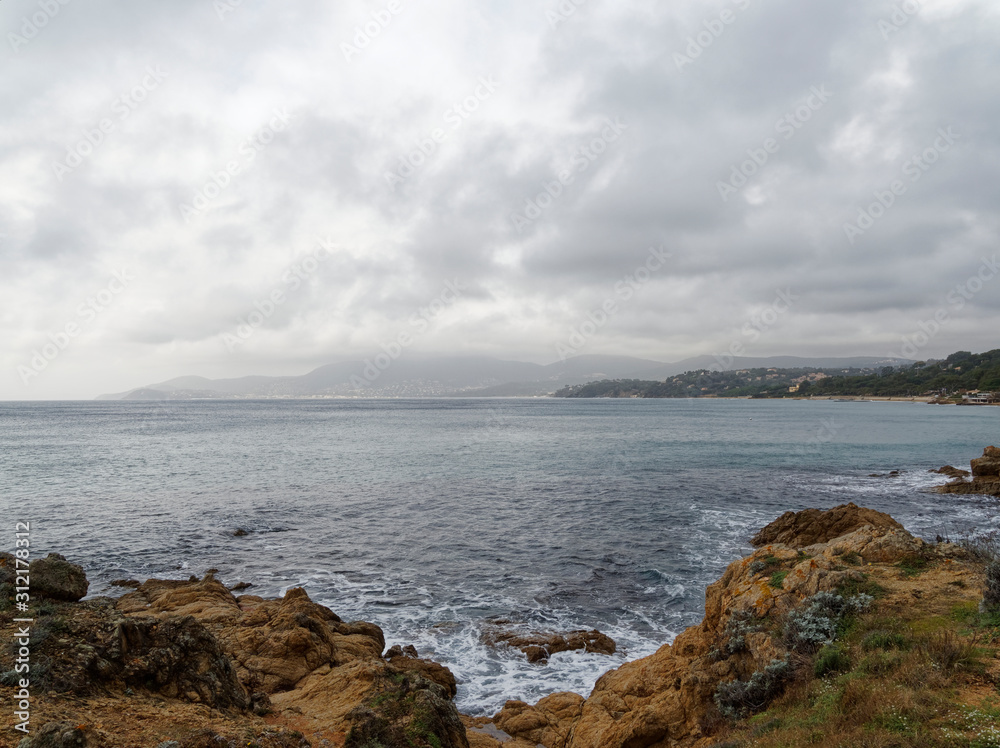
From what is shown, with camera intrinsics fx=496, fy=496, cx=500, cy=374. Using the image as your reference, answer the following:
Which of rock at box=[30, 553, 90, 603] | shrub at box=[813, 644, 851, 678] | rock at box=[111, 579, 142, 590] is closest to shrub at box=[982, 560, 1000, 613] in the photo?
shrub at box=[813, 644, 851, 678]

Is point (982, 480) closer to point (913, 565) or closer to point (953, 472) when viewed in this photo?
point (953, 472)

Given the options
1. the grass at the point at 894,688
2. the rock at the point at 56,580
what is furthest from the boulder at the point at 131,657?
the grass at the point at 894,688

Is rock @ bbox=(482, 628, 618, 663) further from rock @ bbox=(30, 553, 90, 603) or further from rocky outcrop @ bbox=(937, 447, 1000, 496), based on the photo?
rocky outcrop @ bbox=(937, 447, 1000, 496)

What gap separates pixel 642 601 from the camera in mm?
17906

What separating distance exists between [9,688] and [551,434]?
247 ft

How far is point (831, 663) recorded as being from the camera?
8.06m

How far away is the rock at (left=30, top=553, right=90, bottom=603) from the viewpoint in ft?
35.6

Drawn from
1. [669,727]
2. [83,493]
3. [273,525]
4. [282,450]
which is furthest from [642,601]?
[282,450]

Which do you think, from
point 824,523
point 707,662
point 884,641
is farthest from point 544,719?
point 824,523

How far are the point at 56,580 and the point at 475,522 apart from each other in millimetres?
19633

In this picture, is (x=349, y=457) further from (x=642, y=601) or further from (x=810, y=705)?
(x=810, y=705)

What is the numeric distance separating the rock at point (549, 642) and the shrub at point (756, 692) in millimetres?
6125

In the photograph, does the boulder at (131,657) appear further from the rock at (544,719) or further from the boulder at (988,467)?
the boulder at (988,467)

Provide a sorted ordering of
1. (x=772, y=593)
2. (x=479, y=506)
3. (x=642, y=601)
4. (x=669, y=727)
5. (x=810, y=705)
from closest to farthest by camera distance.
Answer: (x=810, y=705)
(x=669, y=727)
(x=772, y=593)
(x=642, y=601)
(x=479, y=506)
